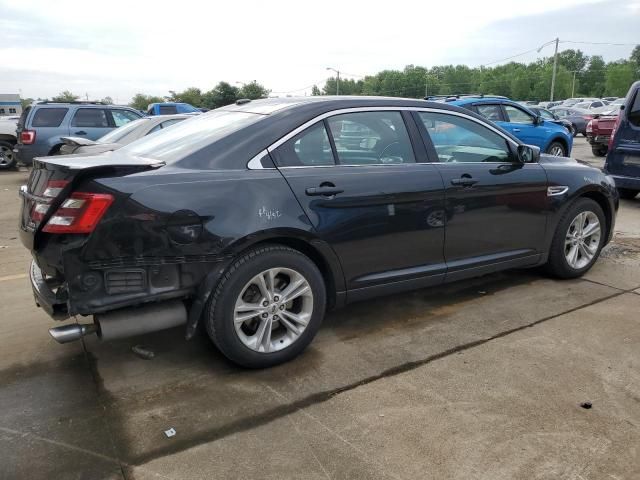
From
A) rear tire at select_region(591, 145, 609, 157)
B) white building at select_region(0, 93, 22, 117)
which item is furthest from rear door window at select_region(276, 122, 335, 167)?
white building at select_region(0, 93, 22, 117)

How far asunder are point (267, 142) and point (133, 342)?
168 centimetres

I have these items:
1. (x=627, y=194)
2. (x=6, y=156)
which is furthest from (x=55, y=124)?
(x=627, y=194)

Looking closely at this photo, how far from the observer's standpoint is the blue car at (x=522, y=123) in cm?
1052

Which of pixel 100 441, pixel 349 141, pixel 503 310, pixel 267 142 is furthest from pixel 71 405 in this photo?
pixel 503 310

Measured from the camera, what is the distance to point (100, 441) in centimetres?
260

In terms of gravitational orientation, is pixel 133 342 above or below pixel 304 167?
below

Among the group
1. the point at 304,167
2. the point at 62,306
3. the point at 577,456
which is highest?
the point at 304,167

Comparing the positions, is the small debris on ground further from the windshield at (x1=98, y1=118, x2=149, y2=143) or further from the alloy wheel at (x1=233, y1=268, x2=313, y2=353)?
the windshield at (x1=98, y1=118, x2=149, y2=143)

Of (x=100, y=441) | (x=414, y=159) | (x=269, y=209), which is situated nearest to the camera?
(x=100, y=441)

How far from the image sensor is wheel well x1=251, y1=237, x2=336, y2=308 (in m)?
3.24

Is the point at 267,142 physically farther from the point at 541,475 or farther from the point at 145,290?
the point at 541,475

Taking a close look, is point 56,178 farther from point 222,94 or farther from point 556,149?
point 222,94

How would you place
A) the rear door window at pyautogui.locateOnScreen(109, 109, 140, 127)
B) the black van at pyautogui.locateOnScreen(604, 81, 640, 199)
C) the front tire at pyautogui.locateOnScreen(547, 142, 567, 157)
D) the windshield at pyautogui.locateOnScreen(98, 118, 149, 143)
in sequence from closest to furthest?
the black van at pyautogui.locateOnScreen(604, 81, 640, 199) < the windshield at pyautogui.locateOnScreen(98, 118, 149, 143) < the front tire at pyautogui.locateOnScreen(547, 142, 567, 157) < the rear door window at pyautogui.locateOnScreen(109, 109, 140, 127)

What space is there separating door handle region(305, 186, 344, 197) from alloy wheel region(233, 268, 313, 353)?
1.60ft
